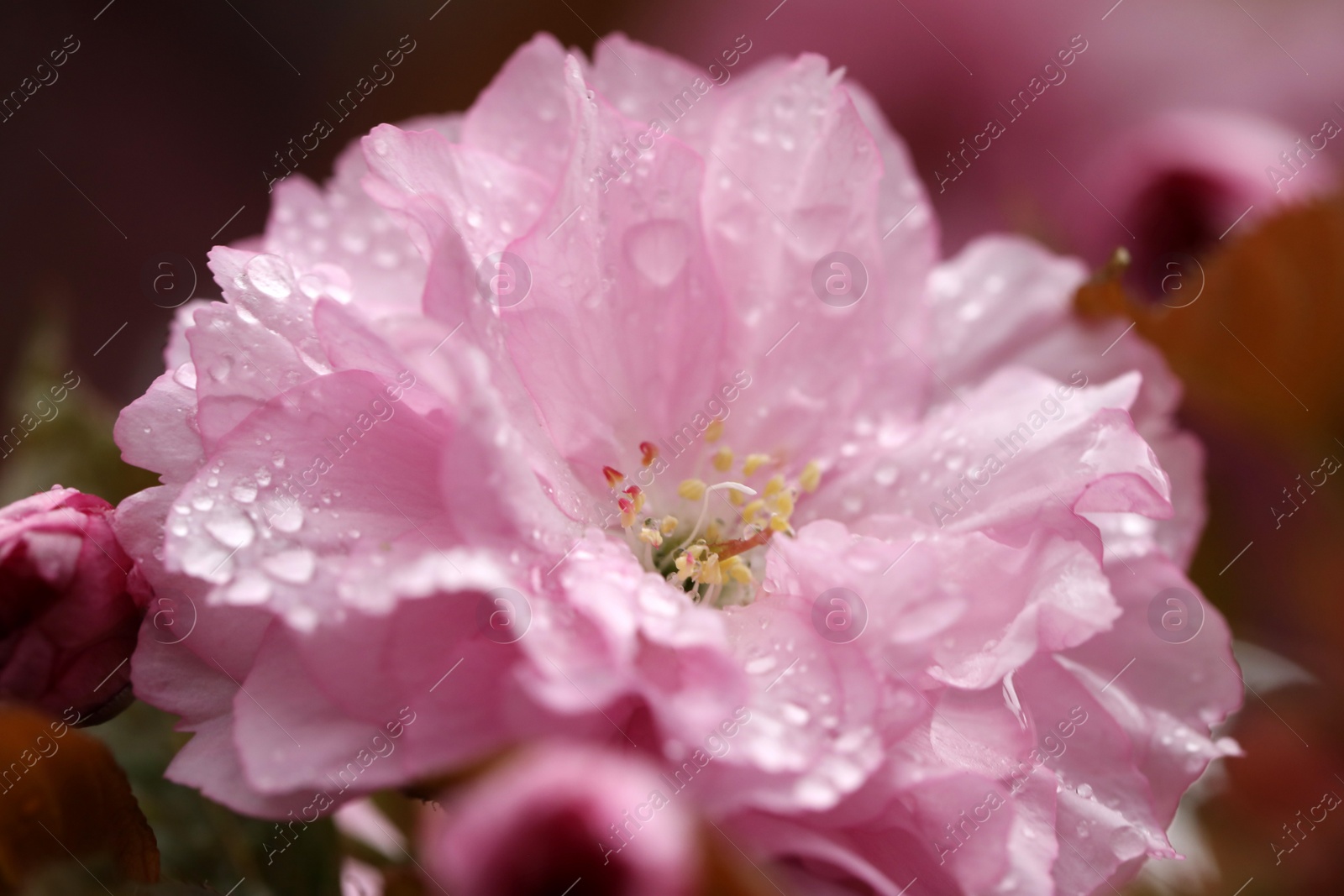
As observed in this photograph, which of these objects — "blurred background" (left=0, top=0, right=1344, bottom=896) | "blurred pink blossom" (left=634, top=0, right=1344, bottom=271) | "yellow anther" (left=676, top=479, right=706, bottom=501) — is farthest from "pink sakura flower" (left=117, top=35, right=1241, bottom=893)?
"blurred pink blossom" (left=634, top=0, right=1344, bottom=271)

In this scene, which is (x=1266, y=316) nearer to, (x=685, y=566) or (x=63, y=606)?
(x=685, y=566)

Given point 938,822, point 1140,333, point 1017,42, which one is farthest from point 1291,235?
point 1017,42

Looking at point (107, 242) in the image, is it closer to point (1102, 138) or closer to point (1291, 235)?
point (1102, 138)

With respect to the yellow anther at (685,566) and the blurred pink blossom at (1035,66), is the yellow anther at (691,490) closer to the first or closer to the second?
the yellow anther at (685,566)

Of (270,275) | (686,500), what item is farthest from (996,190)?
(270,275)

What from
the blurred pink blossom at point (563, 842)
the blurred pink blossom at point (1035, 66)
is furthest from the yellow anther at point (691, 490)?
the blurred pink blossom at point (1035, 66)

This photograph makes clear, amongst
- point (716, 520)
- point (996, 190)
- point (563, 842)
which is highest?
point (563, 842)
